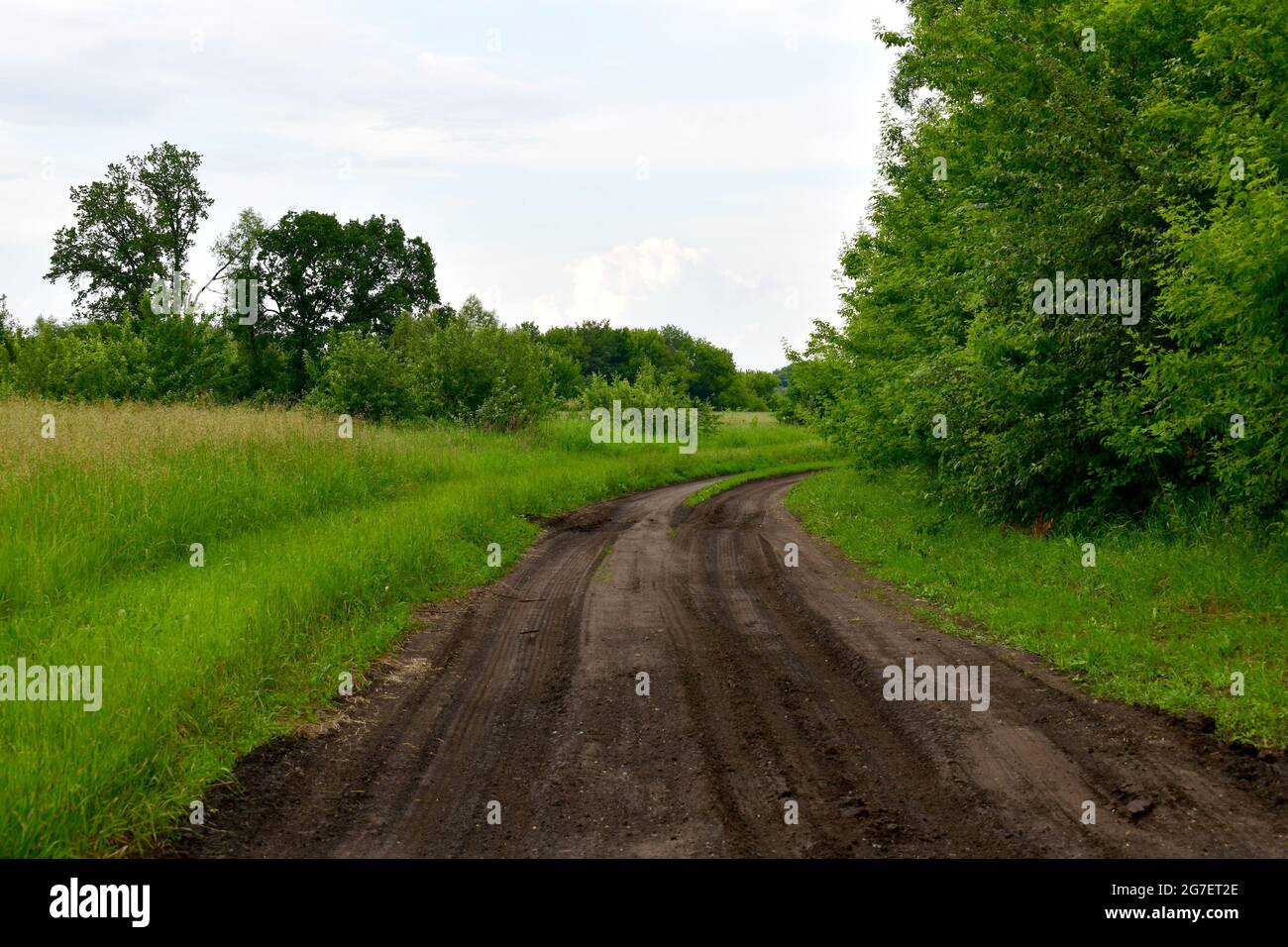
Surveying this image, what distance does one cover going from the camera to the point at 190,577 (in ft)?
29.3

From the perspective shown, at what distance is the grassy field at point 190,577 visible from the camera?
4680 mm

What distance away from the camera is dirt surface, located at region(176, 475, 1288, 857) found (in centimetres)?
437

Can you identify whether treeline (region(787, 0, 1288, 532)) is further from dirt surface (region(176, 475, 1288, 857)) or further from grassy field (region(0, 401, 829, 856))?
grassy field (region(0, 401, 829, 856))

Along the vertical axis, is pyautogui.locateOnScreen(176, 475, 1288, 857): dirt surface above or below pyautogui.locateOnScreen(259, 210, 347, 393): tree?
below

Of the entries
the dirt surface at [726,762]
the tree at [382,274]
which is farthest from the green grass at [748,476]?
the tree at [382,274]

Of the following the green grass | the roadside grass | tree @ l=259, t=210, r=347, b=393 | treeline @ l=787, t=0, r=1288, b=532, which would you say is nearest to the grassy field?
the green grass

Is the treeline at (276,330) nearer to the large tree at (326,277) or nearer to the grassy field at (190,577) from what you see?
the large tree at (326,277)

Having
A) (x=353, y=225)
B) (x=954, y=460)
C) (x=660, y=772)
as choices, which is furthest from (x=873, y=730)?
(x=353, y=225)

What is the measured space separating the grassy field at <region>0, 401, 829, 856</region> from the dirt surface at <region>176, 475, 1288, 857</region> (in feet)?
1.59

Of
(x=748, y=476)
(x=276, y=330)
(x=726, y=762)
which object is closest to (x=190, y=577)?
(x=726, y=762)

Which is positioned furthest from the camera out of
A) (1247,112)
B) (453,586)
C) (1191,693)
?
(453,586)

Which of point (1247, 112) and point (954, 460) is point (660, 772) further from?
point (954, 460)

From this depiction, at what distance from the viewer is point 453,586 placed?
10734mm
